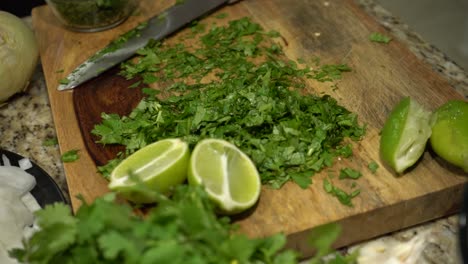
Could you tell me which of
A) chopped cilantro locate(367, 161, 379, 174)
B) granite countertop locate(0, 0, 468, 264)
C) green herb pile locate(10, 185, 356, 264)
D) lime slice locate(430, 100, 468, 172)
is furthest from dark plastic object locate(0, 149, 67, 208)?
lime slice locate(430, 100, 468, 172)

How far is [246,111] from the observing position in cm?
151

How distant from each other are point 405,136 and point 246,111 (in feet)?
1.35

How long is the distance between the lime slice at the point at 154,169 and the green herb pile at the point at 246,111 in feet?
0.30

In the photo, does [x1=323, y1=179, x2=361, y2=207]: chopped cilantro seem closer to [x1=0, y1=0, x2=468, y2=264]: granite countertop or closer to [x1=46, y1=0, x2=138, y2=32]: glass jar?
[x1=0, y1=0, x2=468, y2=264]: granite countertop

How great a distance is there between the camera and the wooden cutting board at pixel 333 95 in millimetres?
1341

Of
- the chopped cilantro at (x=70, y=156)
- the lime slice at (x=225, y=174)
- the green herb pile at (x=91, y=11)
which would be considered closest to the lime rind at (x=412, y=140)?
the lime slice at (x=225, y=174)

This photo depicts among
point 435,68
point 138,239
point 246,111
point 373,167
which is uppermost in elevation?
point 138,239

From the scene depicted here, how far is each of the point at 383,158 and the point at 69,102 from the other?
94 centimetres

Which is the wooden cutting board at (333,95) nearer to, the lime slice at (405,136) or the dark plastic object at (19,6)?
the lime slice at (405,136)

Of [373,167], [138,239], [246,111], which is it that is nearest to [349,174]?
[373,167]

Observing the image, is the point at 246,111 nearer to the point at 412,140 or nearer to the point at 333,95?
the point at 333,95

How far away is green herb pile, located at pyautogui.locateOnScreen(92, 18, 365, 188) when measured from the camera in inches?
56.2

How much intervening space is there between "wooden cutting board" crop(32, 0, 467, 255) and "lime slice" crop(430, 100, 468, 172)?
0.18 ft

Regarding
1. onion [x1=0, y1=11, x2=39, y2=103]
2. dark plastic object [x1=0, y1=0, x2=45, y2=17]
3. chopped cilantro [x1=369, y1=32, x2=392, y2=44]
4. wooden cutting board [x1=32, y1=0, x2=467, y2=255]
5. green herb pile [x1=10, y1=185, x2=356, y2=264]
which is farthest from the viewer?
dark plastic object [x1=0, y1=0, x2=45, y2=17]
